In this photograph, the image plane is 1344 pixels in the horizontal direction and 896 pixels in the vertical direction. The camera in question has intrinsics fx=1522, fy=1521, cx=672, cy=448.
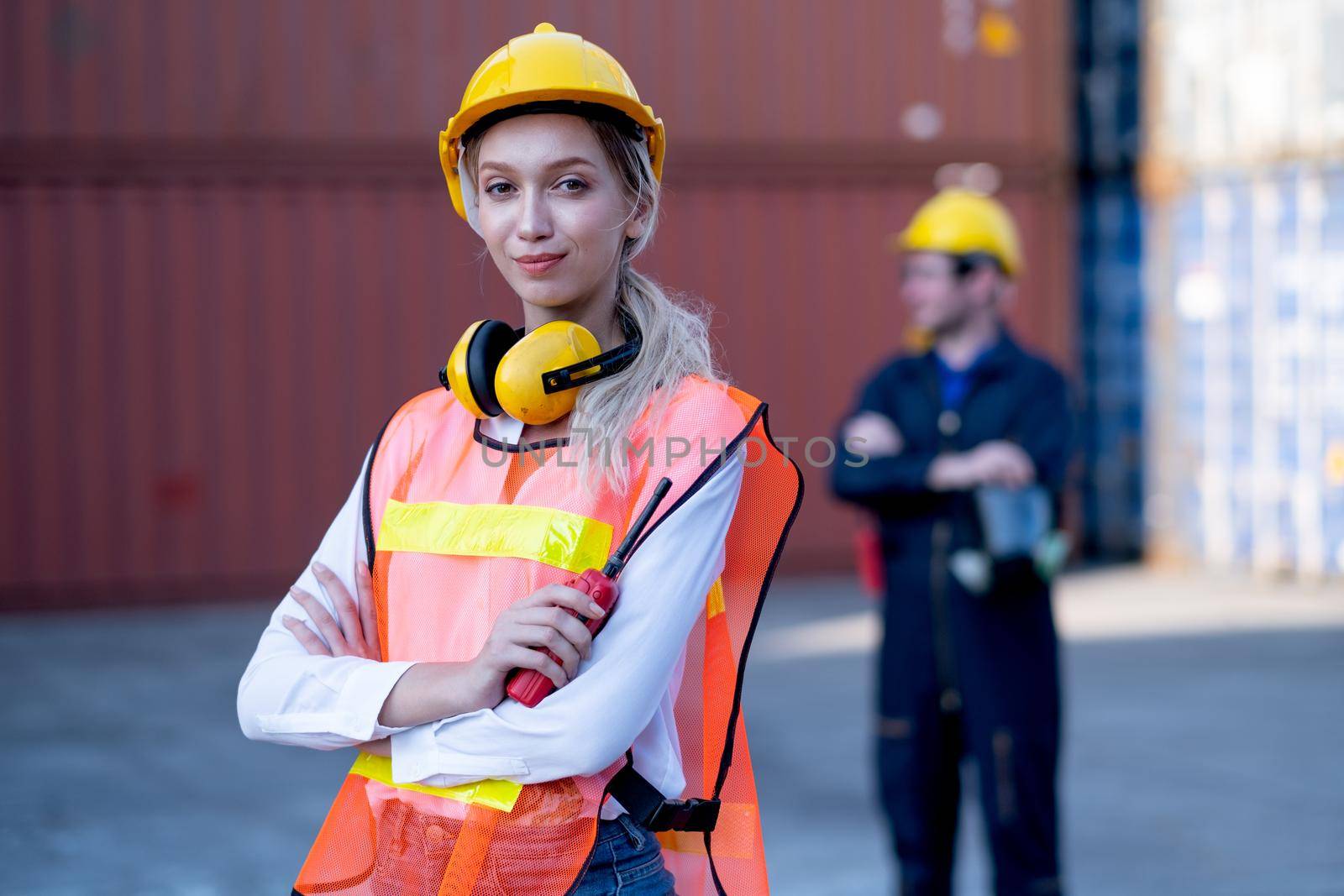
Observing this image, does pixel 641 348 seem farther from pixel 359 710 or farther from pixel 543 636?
pixel 359 710

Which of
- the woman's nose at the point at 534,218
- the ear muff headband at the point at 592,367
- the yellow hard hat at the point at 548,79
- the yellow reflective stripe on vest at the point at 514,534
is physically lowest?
the yellow reflective stripe on vest at the point at 514,534

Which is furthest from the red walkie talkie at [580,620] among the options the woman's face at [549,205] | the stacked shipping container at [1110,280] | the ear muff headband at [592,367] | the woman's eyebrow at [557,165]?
the stacked shipping container at [1110,280]

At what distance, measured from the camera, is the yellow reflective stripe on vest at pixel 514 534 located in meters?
1.66

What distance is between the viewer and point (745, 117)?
461 inches

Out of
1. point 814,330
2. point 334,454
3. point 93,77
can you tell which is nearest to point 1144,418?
point 814,330

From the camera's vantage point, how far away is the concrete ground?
493cm

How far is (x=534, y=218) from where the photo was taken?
1710mm

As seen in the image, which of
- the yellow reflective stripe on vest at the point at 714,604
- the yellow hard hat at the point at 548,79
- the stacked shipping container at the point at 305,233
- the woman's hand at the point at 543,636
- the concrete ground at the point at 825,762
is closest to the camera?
the woman's hand at the point at 543,636

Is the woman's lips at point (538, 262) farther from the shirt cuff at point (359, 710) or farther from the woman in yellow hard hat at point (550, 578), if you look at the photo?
the shirt cuff at point (359, 710)

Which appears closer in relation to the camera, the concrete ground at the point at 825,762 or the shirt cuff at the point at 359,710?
the shirt cuff at the point at 359,710

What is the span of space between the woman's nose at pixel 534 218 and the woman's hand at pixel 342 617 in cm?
45

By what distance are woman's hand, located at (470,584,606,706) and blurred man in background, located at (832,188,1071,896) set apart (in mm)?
2216

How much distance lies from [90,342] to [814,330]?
5.32m

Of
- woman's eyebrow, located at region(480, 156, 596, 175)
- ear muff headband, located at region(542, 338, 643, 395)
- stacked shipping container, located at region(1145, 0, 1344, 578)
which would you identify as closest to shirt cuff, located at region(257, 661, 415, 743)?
ear muff headband, located at region(542, 338, 643, 395)
